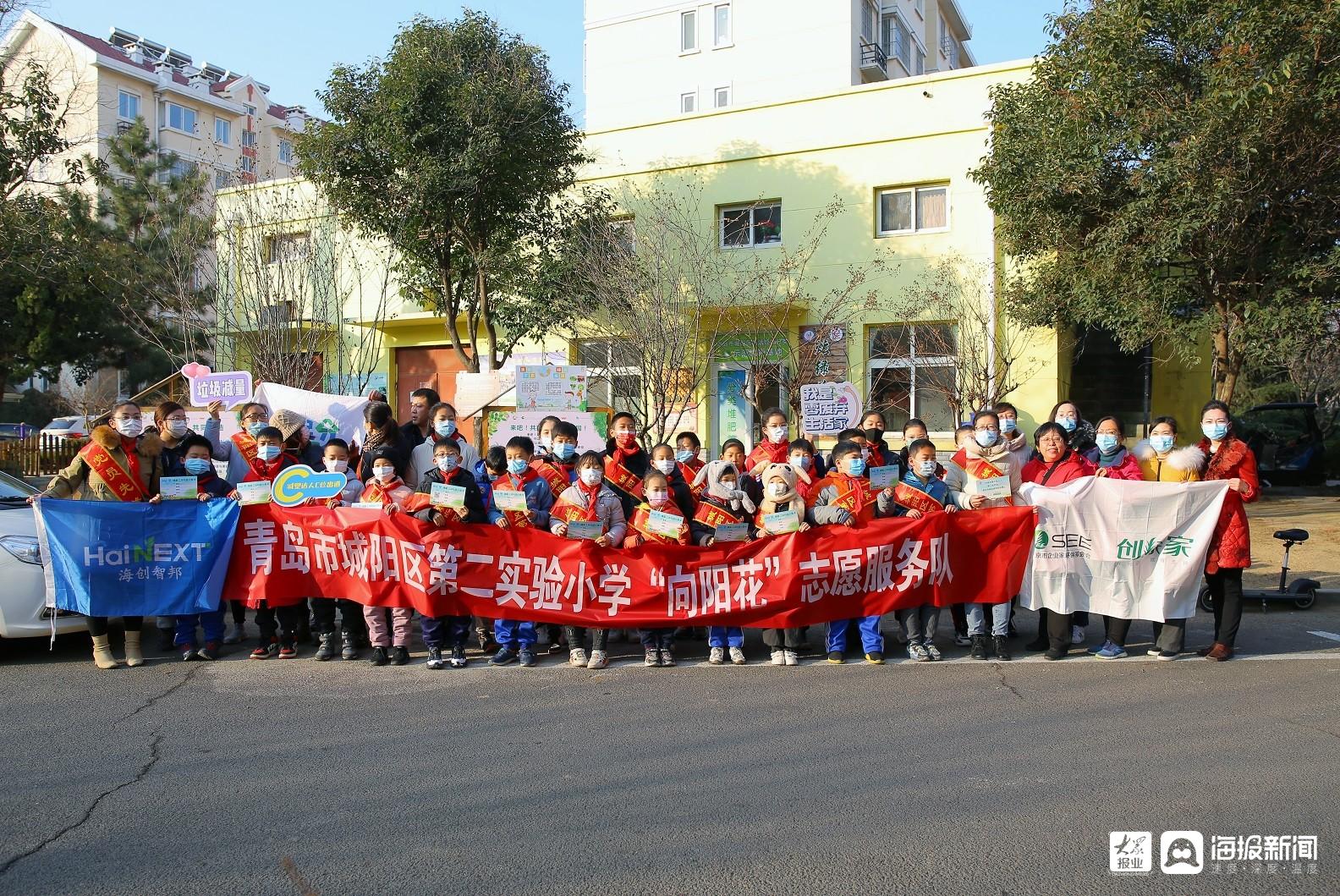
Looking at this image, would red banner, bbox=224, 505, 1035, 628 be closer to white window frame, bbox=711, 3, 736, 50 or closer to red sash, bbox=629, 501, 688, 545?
red sash, bbox=629, 501, 688, 545

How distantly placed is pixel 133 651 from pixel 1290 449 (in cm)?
2161

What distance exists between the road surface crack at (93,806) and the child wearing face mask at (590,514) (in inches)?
113

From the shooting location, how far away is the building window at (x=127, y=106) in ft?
156

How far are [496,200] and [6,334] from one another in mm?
14447

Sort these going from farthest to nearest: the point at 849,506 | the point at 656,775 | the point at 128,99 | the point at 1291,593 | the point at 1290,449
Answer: the point at 128,99
the point at 1290,449
the point at 1291,593
the point at 849,506
the point at 656,775

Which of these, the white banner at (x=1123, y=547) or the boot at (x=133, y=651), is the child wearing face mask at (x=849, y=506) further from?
the boot at (x=133, y=651)

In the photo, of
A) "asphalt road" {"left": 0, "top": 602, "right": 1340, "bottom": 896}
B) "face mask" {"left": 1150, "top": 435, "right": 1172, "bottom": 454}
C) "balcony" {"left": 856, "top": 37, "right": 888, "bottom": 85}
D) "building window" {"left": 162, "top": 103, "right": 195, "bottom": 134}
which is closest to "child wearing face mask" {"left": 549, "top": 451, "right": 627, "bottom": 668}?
"asphalt road" {"left": 0, "top": 602, "right": 1340, "bottom": 896}

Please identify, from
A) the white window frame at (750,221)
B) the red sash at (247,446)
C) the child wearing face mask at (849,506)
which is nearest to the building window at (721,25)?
the white window frame at (750,221)

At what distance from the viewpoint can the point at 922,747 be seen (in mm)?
5250

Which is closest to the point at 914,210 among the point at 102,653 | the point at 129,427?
the point at 129,427

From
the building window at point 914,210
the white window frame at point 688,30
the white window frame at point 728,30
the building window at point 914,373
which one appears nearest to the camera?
the building window at point 914,373

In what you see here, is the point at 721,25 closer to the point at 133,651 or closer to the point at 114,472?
the point at 114,472

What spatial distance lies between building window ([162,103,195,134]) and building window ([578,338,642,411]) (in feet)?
136

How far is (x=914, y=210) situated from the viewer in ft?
59.8
